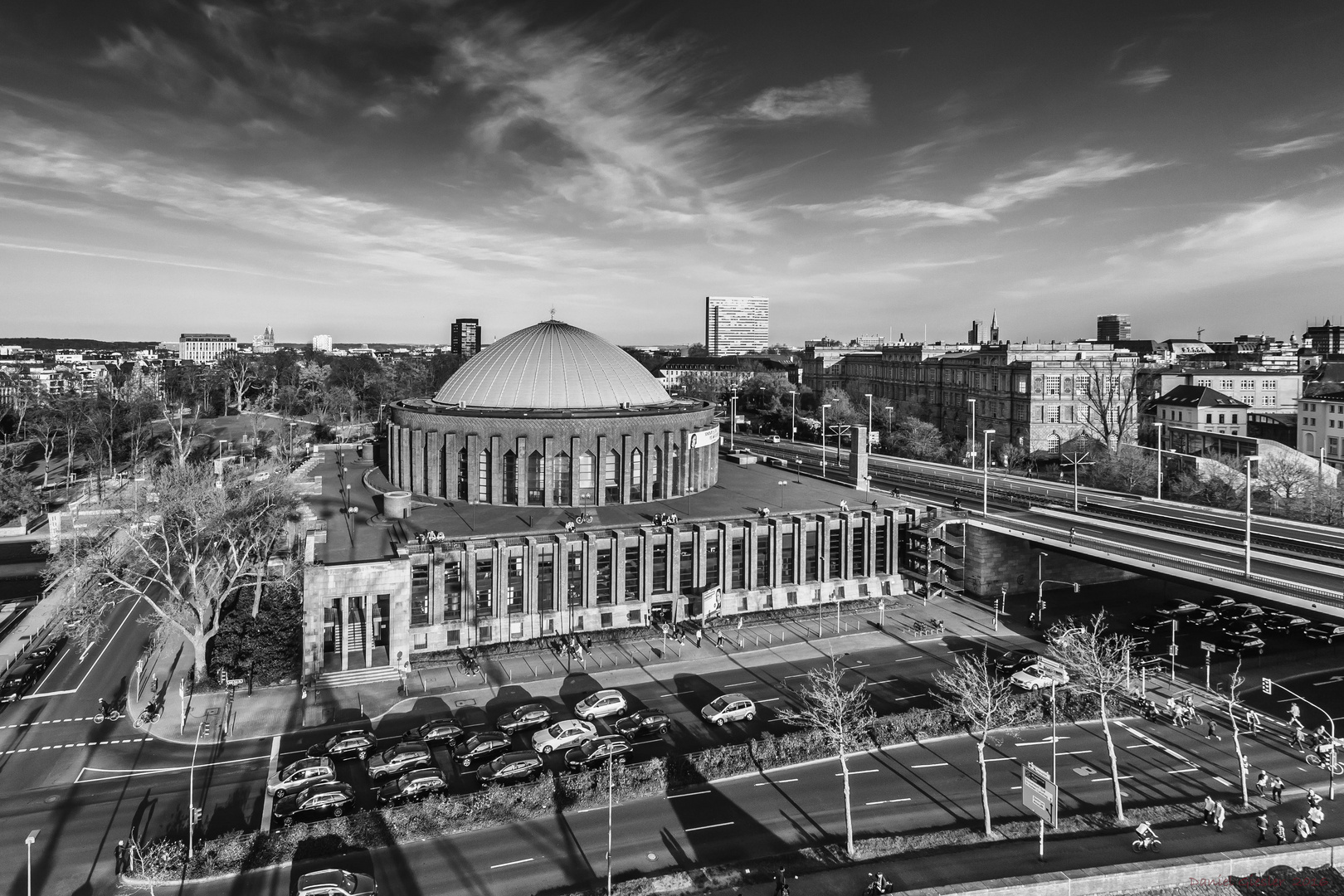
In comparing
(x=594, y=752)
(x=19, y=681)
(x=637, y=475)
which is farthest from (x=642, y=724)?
(x=19, y=681)

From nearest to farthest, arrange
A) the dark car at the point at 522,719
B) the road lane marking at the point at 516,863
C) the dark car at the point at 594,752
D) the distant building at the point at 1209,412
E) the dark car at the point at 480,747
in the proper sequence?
the road lane marking at the point at 516,863, the dark car at the point at 594,752, the dark car at the point at 480,747, the dark car at the point at 522,719, the distant building at the point at 1209,412

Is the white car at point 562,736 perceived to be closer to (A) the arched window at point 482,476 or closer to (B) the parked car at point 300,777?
(B) the parked car at point 300,777

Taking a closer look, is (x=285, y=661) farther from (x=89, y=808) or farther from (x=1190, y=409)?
(x=1190, y=409)

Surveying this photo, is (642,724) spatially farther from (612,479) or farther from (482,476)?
(482,476)

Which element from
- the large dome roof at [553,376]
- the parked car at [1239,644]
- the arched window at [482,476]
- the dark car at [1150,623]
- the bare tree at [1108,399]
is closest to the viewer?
the parked car at [1239,644]

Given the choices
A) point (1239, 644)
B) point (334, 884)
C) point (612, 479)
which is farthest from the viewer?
point (612, 479)

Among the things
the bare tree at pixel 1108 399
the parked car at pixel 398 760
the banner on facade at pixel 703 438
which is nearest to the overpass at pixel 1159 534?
the banner on facade at pixel 703 438
